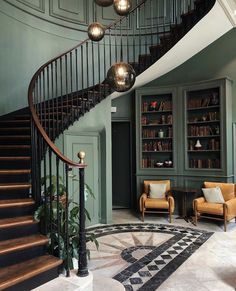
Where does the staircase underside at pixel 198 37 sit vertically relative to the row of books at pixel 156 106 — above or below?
above

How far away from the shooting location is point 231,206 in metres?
5.26

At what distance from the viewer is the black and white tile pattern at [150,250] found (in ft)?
10.8

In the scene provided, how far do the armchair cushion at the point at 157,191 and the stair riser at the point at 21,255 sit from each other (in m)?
3.68

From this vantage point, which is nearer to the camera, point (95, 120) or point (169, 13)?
point (95, 120)

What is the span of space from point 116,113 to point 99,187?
2.08m

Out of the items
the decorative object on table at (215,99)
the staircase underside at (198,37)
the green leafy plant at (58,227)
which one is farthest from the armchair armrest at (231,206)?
the green leafy plant at (58,227)

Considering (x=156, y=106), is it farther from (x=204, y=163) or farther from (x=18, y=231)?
(x=18, y=231)

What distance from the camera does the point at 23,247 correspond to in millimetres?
2598

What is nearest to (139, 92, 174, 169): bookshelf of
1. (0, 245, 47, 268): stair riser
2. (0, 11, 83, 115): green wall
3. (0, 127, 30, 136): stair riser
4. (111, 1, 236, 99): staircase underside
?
(111, 1, 236, 99): staircase underside

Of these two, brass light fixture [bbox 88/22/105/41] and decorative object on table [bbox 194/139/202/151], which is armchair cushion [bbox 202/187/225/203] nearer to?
decorative object on table [bbox 194/139/202/151]

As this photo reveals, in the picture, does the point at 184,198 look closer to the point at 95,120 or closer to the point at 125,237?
the point at 125,237

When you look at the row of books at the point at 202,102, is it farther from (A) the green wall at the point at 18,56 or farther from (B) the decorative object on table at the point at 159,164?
→ (A) the green wall at the point at 18,56

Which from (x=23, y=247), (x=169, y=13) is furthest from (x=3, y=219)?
(x=169, y=13)

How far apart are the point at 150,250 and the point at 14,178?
223 centimetres
